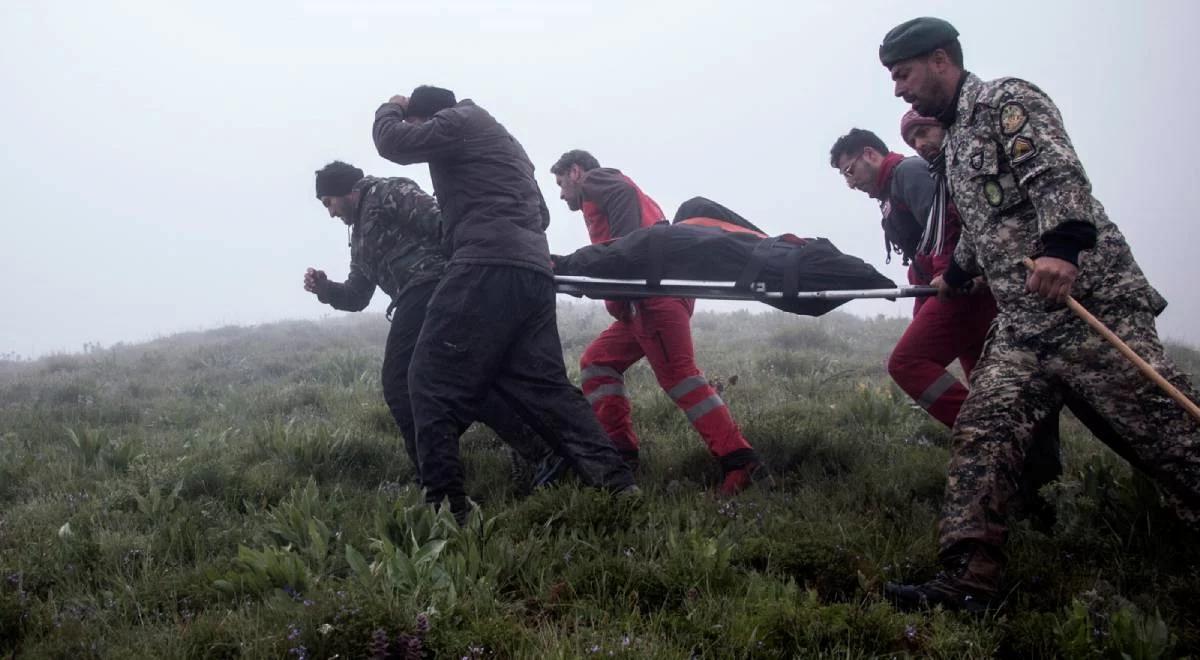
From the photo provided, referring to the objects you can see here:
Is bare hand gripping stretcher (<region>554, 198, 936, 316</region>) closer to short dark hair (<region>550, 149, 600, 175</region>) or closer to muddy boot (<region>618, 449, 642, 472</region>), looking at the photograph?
muddy boot (<region>618, 449, 642, 472</region>)

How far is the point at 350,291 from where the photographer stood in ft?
20.8

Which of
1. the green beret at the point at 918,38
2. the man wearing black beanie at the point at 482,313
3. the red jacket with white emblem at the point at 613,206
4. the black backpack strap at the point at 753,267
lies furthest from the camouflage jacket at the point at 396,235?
the green beret at the point at 918,38

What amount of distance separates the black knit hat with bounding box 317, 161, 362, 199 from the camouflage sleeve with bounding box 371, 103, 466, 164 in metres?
1.28

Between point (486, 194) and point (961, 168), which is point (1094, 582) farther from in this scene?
point (486, 194)

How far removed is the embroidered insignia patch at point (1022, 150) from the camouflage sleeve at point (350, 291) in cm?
445

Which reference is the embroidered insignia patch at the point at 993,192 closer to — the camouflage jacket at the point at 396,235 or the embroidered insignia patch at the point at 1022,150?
the embroidered insignia patch at the point at 1022,150

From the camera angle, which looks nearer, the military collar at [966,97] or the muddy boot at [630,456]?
the military collar at [966,97]

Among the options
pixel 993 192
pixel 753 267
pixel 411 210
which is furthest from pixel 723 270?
pixel 411 210

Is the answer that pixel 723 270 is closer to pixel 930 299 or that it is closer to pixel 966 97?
pixel 930 299

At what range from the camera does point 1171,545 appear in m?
3.67

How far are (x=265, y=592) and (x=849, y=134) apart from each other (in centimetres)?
447

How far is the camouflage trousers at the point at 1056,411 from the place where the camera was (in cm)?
329

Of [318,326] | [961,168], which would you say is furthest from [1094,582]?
[318,326]

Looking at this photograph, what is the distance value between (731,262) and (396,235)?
93.7 inches
